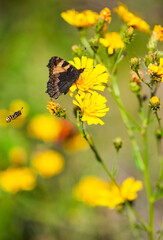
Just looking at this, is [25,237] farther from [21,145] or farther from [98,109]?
[98,109]

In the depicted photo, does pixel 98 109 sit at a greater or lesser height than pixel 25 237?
greater

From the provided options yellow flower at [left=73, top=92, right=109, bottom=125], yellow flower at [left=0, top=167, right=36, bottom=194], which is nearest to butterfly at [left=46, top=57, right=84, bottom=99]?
yellow flower at [left=73, top=92, right=109, bottom=125]

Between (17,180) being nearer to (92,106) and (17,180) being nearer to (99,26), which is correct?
(92,106)

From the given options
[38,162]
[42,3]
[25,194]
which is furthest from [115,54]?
[42,3]

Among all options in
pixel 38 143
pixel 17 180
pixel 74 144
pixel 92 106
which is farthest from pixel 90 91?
pixel 38 143

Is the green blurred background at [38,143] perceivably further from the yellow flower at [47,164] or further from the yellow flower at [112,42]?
the yellow flower at [47,164]

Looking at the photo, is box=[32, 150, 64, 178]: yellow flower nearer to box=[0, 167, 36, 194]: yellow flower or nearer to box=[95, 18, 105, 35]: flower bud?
box=[0, 167, 36, 194]: yellow flower
